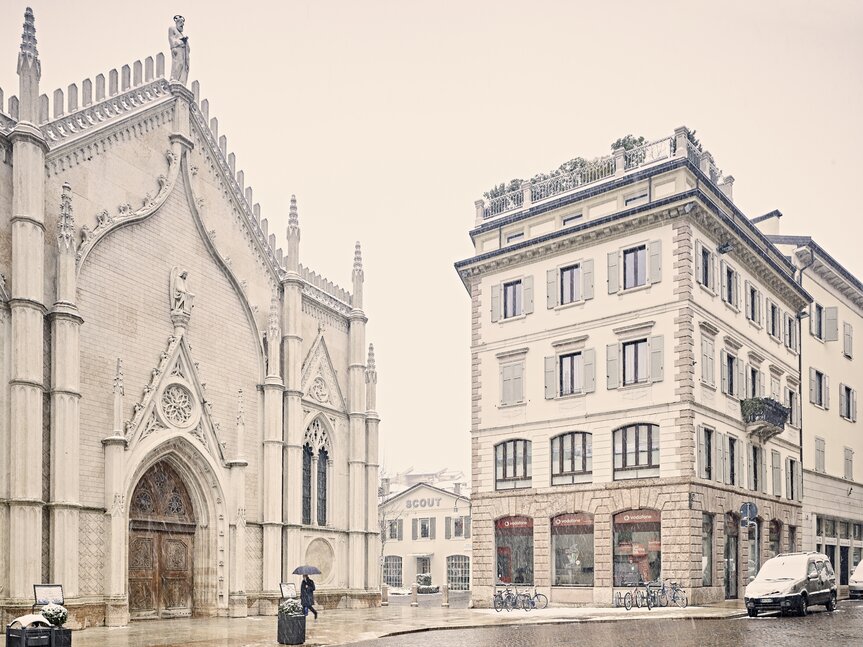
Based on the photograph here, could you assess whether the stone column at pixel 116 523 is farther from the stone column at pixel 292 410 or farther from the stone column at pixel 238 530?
the stone column at pixel 292 410

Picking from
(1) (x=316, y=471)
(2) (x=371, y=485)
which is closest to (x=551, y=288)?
(2) (x=371, y=485)

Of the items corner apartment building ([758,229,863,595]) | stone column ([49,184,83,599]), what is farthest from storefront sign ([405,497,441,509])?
stone column ([49,184,83,599])

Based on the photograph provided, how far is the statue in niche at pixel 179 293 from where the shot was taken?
31531 millimetres

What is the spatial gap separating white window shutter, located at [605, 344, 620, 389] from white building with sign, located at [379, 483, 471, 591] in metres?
39.8

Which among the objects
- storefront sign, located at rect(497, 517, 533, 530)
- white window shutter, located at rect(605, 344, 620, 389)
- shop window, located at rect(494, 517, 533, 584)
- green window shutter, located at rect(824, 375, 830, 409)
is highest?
white window shutter, located at rect(605, 344, 620, 389)

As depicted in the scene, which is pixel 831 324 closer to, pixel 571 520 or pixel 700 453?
pixel 700 453

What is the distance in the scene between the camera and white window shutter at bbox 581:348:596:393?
4072cm

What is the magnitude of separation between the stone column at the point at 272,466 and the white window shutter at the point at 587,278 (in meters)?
13.2

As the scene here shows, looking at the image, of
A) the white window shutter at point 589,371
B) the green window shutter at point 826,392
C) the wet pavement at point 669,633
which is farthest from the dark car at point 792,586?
the green window shutter at point 826,392

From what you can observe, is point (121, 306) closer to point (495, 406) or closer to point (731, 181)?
point (495, 406)

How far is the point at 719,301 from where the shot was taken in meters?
41.4

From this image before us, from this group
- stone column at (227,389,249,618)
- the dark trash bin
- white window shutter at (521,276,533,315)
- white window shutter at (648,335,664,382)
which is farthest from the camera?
white window shutter at (521,276,533,315)

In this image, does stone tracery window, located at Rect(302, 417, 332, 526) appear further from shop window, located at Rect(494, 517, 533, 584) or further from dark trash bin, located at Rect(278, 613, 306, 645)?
dark trash bin, located at Rect(278, 613, 306, 645)

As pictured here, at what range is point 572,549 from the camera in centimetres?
4053
